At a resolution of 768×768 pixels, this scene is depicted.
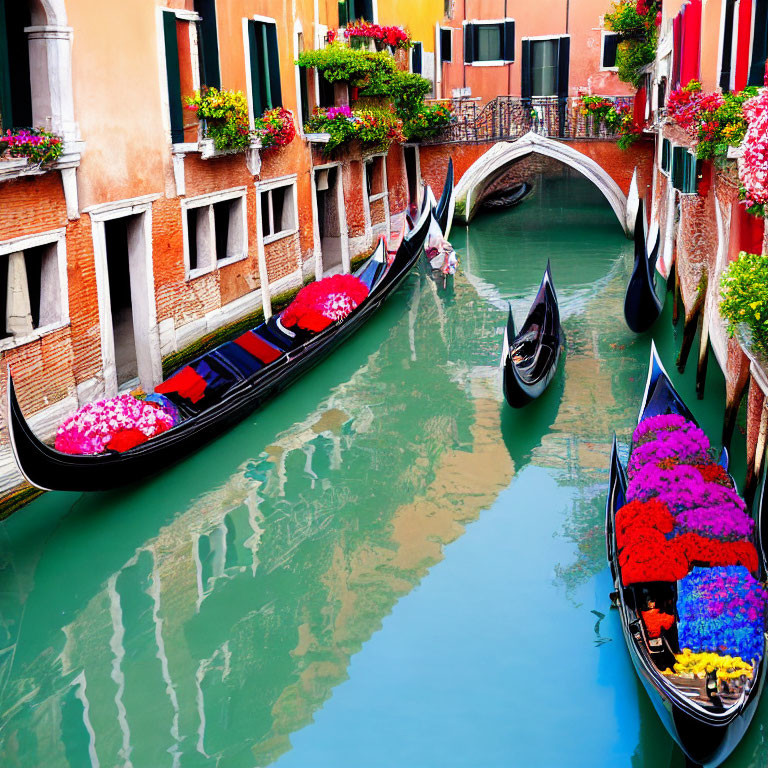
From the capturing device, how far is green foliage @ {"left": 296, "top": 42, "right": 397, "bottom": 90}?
8.75m

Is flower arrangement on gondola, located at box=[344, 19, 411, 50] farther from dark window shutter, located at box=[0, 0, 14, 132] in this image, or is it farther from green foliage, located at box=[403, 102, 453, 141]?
dark window shutter, located at box=[0, 0, 14, 132]

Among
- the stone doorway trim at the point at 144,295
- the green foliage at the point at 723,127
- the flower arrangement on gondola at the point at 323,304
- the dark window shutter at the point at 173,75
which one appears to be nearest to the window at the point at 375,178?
the flower arrangement on gondola at the point at 323,304

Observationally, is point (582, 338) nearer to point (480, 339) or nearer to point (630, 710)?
point (480, 339)

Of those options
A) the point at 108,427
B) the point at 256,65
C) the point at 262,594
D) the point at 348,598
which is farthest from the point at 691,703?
the point at 256,65

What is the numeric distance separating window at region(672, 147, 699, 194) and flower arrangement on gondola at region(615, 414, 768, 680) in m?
2.61

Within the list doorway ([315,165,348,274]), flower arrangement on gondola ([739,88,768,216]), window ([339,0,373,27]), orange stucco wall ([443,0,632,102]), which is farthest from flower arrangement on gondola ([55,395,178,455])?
orange stucco wall ([443,0,632,102])

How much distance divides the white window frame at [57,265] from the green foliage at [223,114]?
1.78 metres

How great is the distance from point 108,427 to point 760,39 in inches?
147

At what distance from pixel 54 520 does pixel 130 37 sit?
297cm

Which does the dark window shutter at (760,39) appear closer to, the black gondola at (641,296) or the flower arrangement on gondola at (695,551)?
the flower arrangement on gondola at (695,551)

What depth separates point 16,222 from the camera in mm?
4844

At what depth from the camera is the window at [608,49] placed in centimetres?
1341

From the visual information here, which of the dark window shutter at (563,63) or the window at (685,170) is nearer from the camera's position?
the window at (685,170)

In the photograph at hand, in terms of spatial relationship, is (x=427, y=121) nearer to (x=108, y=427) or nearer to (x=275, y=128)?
(x=275, y=128)
